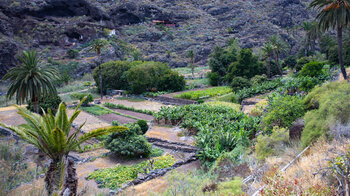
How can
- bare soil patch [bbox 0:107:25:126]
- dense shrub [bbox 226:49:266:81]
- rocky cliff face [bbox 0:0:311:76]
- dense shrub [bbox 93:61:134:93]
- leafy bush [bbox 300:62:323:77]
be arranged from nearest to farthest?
bare soil patch [bbox 0:107:25:126] < leafy bush [bbox 300:62:323:77] < dense shrub [bbox 226:49:266:81] < dense shrub [bbox 93:61:134:93] < rocky cliff face [bbox 0:0:311:76]

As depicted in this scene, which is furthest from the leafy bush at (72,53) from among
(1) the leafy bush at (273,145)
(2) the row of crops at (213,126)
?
(1) the leafy bush at (273,145)

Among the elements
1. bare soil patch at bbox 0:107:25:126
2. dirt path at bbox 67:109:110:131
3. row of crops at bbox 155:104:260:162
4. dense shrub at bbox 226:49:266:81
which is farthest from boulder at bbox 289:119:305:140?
dense shrub at bbox 226:49:266:81

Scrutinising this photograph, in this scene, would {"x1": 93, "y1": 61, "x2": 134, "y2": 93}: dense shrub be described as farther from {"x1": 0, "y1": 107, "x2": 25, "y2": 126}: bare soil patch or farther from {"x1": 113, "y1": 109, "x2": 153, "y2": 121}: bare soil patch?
{"x1": 0, "y1": 107, "x2": 25, "y2": 126}: bare soil patch

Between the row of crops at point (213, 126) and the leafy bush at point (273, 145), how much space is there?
294cm

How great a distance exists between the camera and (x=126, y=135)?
17266 mm

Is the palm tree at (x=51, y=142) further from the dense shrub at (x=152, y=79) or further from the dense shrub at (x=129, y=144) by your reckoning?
the dense shrub at (x=152, y=79)

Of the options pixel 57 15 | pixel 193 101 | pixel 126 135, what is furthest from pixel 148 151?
pixel 57 15

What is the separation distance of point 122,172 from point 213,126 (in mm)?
9931

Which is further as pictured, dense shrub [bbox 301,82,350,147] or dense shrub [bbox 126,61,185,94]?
dense shrub [bbox 126,61,185,94]

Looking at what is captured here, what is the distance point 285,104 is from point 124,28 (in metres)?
87.0

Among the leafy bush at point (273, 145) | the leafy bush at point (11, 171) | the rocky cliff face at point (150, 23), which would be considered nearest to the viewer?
the leafy bush at point (11, 171)

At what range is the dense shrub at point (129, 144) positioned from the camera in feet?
54.2

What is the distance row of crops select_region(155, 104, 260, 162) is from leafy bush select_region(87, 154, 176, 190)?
91.4 inches

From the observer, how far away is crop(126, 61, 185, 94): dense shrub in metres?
42.8
